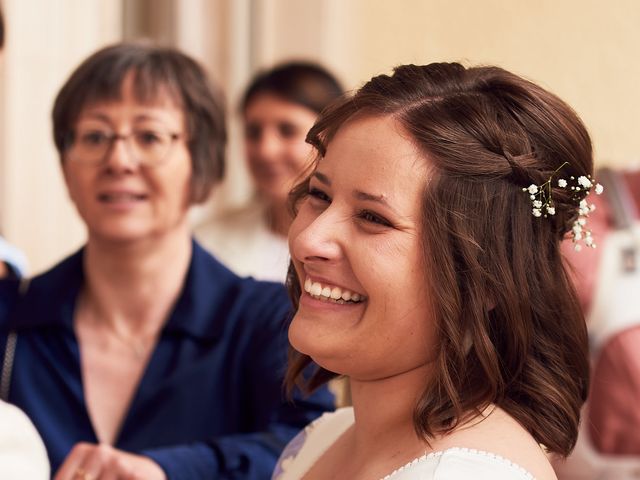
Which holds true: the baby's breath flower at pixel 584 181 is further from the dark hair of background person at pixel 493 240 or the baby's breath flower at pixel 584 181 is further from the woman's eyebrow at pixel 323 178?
the woman's eyebrow at pixel 323 178

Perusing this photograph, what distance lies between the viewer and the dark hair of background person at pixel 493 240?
1213mm

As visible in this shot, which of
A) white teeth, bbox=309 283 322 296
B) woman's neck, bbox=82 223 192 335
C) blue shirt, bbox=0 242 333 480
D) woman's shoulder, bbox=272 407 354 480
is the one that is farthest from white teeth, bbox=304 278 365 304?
woman's neck, bbox=82 223 192 335

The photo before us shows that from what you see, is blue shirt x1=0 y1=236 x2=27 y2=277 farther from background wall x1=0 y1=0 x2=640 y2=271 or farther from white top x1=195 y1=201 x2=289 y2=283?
white top x1=195 y1=201 x2=289 y2=283

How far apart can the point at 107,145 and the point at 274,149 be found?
144 cm

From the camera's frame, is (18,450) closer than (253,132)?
Yes

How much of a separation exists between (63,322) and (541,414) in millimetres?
1074

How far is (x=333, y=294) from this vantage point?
125 centimetres

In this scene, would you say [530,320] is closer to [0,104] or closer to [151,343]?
[151,343]

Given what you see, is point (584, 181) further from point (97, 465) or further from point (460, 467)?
point (97, 465)

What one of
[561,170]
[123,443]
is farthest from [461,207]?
[123,443]

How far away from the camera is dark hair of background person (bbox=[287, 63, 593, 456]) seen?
3.98 feet

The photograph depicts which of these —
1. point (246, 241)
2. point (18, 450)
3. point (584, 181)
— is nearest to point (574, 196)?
point (584, 181)

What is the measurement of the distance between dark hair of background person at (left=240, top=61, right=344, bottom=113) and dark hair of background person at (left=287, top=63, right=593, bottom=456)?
219cm

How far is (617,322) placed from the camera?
212cm
